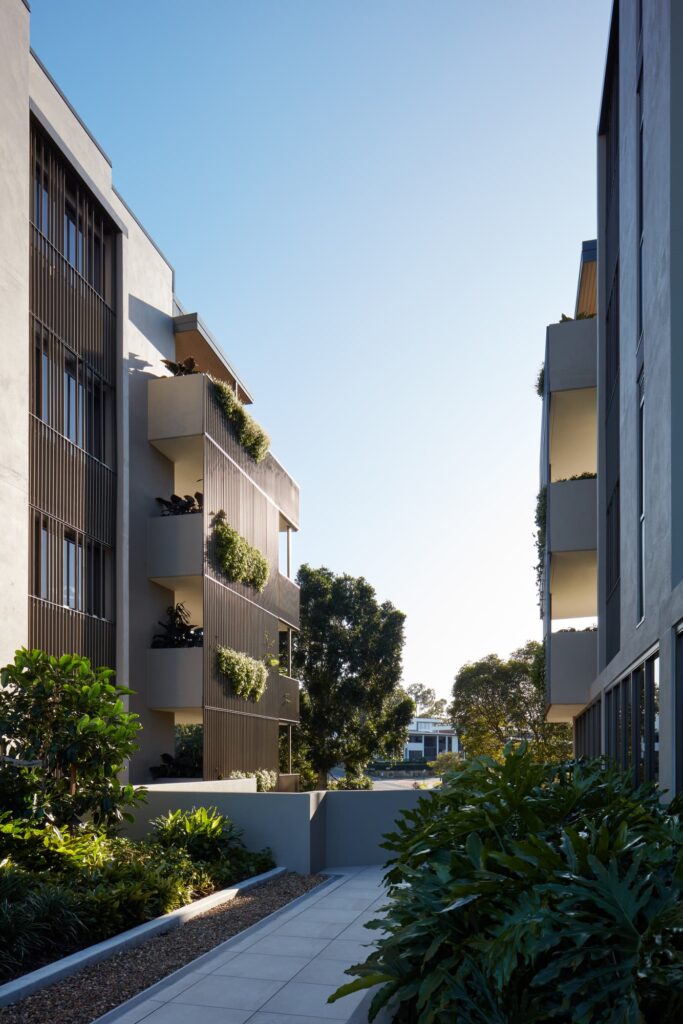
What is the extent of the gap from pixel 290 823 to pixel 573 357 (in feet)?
31.8

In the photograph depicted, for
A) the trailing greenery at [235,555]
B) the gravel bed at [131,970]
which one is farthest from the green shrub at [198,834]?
the trailing greenery at [235,555]

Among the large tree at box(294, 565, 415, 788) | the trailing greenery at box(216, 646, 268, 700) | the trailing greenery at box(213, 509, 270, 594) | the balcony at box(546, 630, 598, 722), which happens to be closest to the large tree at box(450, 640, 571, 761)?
the large tree at box(294, 565, 415, 788)

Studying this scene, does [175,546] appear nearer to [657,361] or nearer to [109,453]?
[109,453]

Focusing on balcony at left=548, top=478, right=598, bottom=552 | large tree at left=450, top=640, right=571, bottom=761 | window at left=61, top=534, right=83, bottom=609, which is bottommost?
large tree at left=450, top=640, right=571, bottom=761

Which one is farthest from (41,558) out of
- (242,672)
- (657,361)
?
(657,361)

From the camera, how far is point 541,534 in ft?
69.5

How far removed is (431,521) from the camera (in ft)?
120

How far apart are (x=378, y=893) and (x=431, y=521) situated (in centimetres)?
2438

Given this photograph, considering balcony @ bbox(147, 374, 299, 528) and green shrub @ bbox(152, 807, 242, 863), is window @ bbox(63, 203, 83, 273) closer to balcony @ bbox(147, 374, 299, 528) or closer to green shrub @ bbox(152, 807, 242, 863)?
balcony @ bbox(147, 374, 299, 528)

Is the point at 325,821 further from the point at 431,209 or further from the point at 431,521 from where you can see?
the point at 431,521

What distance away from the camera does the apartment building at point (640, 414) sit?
27.3ft

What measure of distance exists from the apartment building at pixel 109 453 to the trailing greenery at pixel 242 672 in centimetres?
21

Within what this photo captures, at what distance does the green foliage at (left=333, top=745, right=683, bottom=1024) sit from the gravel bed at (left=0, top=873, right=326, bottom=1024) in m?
3.33

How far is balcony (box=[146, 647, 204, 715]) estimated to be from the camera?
19.1 m
